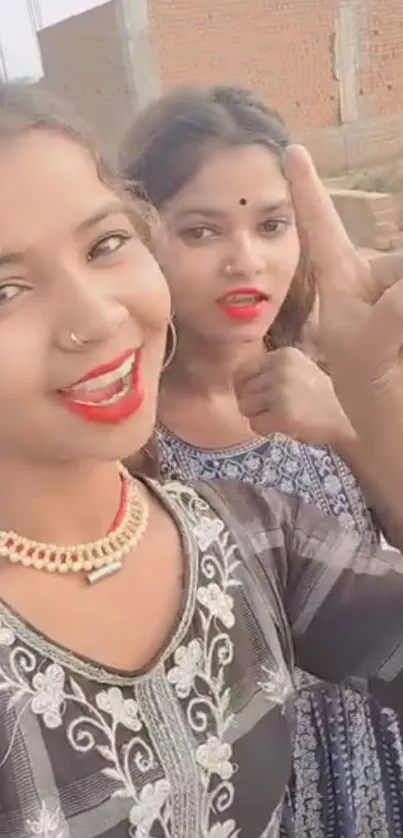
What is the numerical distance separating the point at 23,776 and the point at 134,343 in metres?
0.20

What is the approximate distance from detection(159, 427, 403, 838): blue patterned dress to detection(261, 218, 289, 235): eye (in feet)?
0.56

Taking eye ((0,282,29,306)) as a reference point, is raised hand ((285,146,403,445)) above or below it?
below

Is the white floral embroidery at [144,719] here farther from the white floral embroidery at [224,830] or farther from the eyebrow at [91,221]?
the eyebrow at [91,221]

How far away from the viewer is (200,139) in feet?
2.67

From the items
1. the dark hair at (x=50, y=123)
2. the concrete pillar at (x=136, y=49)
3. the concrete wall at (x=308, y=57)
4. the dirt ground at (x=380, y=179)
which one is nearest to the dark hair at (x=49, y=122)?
the dark hair at (x=50, y=123)

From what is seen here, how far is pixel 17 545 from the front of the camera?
51cm

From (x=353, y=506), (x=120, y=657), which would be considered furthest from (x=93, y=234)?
(x=353, y=506)

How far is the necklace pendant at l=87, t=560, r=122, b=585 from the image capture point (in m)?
0.53

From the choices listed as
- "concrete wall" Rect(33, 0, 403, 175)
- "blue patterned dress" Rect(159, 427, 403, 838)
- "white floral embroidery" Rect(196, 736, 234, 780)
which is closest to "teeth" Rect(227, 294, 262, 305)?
"blue patterned dress" Rect(159, 427, 403, 838)

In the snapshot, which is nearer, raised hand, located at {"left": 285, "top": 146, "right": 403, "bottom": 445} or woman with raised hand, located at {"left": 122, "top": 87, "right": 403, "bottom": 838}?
raised hand, located at {"left": 285, "top": 146, "right": 403, "bottom": 445}

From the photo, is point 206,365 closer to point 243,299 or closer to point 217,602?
point 243,299

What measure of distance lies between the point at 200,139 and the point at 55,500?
0.40 m

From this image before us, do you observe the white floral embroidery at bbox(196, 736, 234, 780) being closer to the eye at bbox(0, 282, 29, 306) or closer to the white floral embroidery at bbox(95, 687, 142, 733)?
the white floral embroidery at bbox(95, 687, 142, 733)

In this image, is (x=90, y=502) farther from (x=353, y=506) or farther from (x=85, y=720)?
(x=353, y=506)
